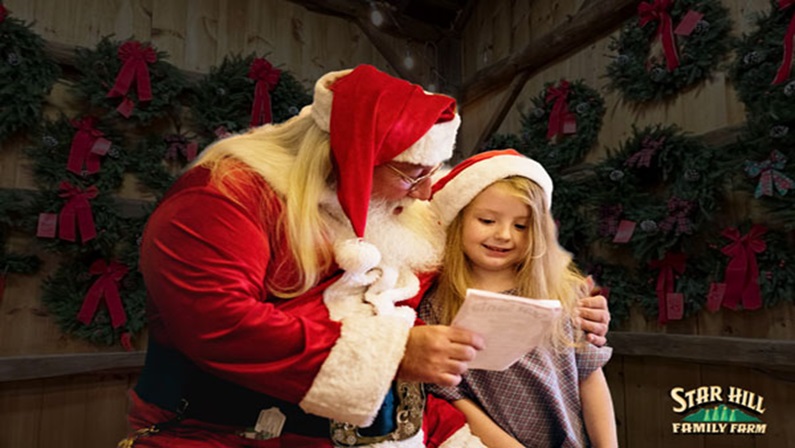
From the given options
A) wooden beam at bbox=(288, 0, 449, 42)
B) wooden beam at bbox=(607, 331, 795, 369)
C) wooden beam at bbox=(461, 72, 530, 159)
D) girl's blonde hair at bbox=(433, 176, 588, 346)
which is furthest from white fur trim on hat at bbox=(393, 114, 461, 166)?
wooden beam at bbox=(288, 0, 449, 42)

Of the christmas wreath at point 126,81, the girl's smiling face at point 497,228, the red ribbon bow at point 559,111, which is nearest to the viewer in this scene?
the girl's smiling face at point 497,228

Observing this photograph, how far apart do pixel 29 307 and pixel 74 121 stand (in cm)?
86

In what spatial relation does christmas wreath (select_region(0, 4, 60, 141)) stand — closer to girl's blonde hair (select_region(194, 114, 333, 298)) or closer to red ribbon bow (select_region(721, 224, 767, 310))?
girl's blonde hair (select_region(194, 114, 333, 298))

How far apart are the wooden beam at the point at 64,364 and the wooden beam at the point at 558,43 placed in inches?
99.0

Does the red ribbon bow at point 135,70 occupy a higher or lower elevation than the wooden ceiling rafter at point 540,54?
lower

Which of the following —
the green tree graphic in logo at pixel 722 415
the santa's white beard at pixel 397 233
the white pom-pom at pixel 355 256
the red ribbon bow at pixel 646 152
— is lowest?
the green tree graphic in logo at pixel 722 415

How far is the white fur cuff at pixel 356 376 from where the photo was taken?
820 mm

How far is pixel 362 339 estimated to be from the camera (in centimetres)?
85

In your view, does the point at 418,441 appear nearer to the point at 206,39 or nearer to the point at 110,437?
the point at 110,437

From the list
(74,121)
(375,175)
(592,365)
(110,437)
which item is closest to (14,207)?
(74,121)

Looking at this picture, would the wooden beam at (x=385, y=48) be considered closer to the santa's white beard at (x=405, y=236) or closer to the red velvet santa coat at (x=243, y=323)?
the santa's white beard at (x=405, y=236)

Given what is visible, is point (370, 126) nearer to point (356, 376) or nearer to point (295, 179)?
point (295, 179)

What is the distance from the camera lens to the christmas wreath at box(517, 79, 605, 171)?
2672 millimetres

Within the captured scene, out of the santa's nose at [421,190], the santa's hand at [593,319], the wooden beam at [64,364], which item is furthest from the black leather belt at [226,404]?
the wooden beam at [64,364]
